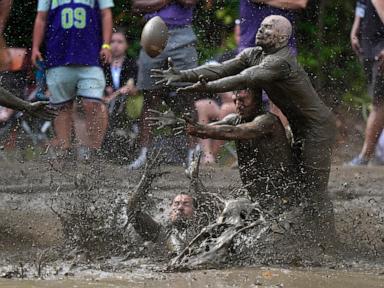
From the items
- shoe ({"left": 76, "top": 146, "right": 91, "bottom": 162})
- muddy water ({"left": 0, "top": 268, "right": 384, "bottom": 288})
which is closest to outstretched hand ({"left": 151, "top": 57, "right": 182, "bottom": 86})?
muddy water ({"left": 0, "top": 268, "right": 384, "bottom": 288})

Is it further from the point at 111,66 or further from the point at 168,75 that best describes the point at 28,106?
the point at 111,66

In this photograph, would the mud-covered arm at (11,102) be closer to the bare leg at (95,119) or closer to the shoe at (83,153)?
the shoe at (83,153)

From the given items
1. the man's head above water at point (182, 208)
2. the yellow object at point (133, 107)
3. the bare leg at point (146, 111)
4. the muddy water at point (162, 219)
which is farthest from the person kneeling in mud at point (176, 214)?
the yellow object at point (133, 107)

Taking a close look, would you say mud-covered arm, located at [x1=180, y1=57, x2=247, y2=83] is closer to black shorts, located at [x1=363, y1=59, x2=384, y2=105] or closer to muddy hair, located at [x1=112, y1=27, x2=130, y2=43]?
black shorts, located at [x1=363, y1=59, x2=384, y2=105]

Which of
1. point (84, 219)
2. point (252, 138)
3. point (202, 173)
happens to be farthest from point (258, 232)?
point (202, 173)

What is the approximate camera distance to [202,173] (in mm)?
12195

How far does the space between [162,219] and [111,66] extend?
11.9ft

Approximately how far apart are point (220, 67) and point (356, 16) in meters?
3.83

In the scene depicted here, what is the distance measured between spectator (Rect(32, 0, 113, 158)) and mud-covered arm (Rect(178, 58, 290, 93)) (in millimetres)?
3399

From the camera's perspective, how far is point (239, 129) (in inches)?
373

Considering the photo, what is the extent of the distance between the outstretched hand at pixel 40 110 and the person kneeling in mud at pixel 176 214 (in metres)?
0.84

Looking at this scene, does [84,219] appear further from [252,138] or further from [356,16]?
[356,16]

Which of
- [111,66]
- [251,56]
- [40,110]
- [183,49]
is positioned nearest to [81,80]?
[111,66]

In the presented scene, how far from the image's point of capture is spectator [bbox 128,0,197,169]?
501 inches
